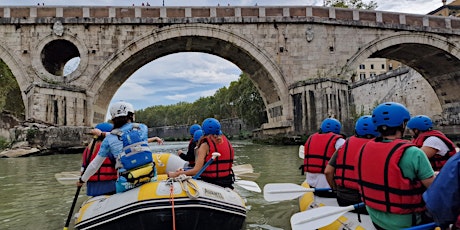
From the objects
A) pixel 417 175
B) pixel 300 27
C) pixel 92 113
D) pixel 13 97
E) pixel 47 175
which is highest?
pixel 300 27

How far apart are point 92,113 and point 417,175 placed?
17.2 meters

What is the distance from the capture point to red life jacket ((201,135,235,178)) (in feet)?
14.7

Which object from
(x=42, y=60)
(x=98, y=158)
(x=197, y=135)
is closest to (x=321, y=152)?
(x=197, y=135)

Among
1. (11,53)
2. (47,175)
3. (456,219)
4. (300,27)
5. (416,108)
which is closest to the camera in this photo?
(456,219)

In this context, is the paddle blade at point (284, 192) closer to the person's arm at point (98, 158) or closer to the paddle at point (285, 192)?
the paddle at point (285, 192)

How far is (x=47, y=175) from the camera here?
9.27 m

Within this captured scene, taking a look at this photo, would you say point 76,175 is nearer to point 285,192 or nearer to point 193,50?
point 285,192

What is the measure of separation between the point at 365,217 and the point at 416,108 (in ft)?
82.7

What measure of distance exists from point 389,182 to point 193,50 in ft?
60.4

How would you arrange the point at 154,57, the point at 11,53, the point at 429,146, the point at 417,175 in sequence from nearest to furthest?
the point at 417,175, the point at 429,146, the point at 11,53, the point at 154,57

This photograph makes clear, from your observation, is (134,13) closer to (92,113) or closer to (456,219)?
(92,113)

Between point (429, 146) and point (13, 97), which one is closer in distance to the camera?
point (429, 146)

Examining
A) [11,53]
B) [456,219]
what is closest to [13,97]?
[11,53]

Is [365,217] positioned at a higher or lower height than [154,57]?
lower
